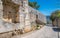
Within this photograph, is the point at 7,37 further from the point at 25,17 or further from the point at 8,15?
the point at 25,17

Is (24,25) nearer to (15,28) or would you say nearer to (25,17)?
(25,17)

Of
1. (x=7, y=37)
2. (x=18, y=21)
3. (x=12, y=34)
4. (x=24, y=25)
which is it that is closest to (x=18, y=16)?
(x=18, y=21)

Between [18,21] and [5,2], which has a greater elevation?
[5,2]

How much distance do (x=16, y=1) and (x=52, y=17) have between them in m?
15.3

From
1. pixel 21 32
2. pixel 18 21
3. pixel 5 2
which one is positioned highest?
pixel 5 2

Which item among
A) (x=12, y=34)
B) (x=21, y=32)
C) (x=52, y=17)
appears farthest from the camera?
(x=52, y=17)

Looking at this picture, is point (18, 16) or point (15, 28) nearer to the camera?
point (15, 28)

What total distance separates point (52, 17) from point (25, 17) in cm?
1383

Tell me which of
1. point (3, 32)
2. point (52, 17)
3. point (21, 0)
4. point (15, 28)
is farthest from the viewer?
point (52, 17)

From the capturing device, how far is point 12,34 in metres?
6.29

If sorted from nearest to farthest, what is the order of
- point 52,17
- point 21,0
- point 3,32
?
point 3,32, point 21,0, point 52,17

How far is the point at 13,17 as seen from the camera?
24.4 ft

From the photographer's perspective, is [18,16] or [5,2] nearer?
[5,2]

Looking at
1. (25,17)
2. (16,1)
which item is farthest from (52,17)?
(16,1)
